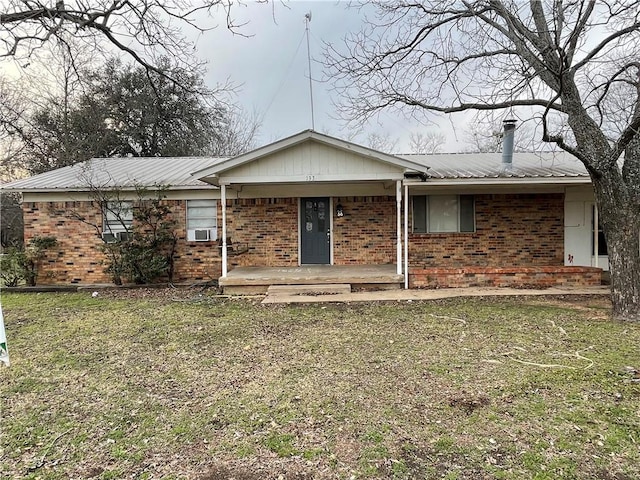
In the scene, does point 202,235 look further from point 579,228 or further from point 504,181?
point 579,228

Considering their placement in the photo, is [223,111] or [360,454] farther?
[223,111]

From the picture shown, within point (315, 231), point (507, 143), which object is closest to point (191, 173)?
point (315, 231)

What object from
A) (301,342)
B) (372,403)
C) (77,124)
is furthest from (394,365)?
(77,124)

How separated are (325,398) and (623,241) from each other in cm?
581

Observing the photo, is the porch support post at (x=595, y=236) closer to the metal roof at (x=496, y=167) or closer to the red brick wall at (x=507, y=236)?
the red brick wall at (x=507, y=236)

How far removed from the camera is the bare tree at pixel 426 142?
3025 centimetres

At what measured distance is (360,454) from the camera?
2867 mm

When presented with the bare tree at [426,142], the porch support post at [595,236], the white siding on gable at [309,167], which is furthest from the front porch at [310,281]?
the bare tree at [426,142]

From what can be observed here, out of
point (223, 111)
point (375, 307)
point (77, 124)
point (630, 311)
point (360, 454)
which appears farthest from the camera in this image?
point (77, 124)

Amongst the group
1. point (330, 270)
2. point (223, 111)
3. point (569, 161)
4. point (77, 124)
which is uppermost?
point (77, 124)

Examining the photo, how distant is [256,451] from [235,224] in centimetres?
883

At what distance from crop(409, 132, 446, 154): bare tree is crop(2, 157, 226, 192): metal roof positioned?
20.5 m

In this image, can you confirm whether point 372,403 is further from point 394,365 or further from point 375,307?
point 375,307

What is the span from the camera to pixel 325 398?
3771mm
